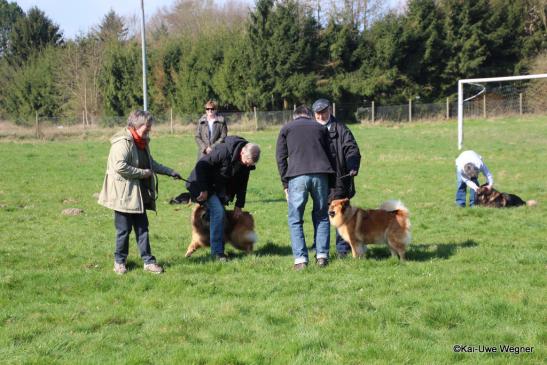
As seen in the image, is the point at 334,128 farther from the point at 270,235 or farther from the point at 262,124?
the point at 262,124

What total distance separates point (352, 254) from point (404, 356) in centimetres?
307

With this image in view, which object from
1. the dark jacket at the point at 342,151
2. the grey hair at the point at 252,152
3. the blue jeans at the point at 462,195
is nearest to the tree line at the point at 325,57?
the blue jeans at the point at 462,195

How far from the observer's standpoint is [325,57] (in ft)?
139

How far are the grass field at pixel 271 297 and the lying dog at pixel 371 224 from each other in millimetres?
247

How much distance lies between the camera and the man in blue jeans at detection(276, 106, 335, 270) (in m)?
6.27

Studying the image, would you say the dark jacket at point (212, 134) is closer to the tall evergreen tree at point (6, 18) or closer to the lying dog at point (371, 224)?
the lying dog at point (371, 224)

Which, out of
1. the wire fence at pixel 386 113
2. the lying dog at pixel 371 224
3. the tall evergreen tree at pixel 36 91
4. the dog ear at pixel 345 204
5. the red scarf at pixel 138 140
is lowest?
the lying dog at pixel 371 224

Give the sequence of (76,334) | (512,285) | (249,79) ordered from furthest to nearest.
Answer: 1. (249,79)
2. (512,285)
3. (76,334)

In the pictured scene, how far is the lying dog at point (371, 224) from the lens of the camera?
22.7 ft

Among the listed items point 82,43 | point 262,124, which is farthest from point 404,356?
point 82,43

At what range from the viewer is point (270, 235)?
899 cm

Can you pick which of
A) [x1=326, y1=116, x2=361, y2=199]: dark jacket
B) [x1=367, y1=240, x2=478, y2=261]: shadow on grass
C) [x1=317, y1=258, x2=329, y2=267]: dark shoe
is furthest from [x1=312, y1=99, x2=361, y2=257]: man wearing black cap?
[x1=367, y1=240, x2=478, y2=261]: shadow on grass

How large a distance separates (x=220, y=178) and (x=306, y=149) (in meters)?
1.22

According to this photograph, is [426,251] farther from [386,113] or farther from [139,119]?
[386,113]
